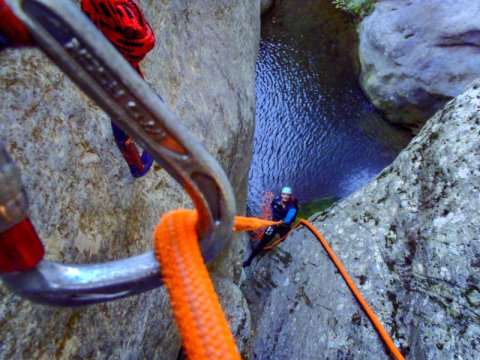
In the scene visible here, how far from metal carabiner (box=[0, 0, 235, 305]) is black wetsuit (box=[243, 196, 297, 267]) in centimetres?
565

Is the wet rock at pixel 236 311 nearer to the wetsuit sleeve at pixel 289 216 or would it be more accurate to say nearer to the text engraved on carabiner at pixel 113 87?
the wetsuit sleeve at pixel 289 216

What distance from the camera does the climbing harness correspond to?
699 mm

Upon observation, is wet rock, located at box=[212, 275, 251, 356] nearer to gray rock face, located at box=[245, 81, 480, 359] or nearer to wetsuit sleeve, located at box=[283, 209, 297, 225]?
gray rock face, located at box=[245, 81, 480, 359]

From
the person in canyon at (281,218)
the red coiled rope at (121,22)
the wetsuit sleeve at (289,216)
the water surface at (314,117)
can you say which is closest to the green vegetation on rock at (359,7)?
the water surface at (314,117)

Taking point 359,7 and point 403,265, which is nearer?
point 403,265

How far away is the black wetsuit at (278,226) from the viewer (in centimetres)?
647

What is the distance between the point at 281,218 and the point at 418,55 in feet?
18.7

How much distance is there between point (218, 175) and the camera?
31.7 inches

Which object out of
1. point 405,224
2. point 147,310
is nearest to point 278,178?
point 405,224

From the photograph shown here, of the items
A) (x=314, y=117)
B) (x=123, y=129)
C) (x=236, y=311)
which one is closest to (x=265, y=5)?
(x=314, y=117)

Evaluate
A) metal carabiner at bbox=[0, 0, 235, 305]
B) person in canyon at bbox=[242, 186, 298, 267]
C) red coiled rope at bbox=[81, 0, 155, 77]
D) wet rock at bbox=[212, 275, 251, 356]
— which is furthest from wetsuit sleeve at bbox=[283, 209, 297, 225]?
metal carabiner at bbox=[0, 0, 235, 305]

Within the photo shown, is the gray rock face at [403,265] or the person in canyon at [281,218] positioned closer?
the gray rock face at [403,265]

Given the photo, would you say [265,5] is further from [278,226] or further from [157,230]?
[157,230]

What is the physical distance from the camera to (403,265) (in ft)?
10.0
